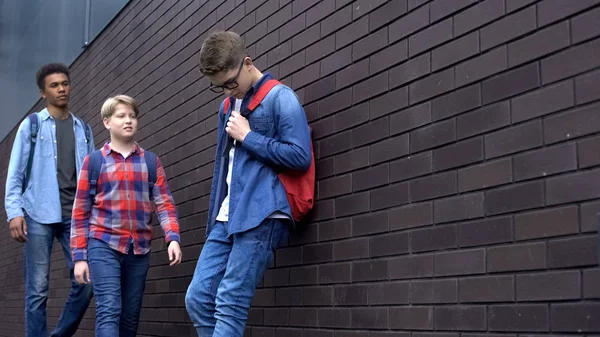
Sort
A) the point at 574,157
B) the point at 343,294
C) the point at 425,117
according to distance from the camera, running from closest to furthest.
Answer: the point at 574,157, the point at 425,117, the point at 343,294

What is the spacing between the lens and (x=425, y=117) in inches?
145

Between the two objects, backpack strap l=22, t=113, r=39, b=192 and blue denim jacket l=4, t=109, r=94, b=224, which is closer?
blue denim jacket l=4, t=109, r=94, b=224

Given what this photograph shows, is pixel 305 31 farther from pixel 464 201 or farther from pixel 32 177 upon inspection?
pixel 32 177

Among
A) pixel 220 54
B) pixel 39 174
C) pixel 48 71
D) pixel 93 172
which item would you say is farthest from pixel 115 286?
pixel 48 71

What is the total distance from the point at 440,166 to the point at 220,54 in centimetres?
130

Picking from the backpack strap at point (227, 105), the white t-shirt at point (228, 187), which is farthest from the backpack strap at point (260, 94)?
the backpack strap at point (227, 105)

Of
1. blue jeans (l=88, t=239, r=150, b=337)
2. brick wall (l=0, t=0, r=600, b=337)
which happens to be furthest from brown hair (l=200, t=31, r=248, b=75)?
blue jeans (l=88, t=239, r=150, b=337)

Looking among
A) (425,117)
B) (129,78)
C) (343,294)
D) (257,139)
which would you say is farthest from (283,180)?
(129,78)

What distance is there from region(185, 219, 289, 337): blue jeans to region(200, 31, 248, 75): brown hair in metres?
0.78

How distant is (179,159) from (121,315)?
56.7 inches

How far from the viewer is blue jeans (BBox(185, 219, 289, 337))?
410cm

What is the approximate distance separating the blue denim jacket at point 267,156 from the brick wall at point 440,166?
0.25 meters

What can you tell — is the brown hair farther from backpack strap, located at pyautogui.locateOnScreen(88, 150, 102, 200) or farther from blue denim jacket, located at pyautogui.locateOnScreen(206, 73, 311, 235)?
backpack strap, located at pyautogui.locateOnScreen(88, 150, 102, 200)

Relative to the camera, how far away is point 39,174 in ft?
20.3
